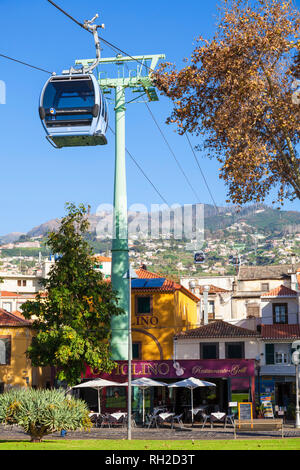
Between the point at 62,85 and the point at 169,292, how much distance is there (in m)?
27.8

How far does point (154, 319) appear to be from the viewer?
173 ft

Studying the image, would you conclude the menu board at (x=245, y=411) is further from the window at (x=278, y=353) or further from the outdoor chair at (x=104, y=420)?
the window at (x=278, y=353)

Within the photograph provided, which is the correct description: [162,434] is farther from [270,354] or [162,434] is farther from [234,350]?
[270,354]

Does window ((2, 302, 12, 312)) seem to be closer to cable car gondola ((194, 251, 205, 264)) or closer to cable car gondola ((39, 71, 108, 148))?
cable car gondola ((194, 251, 205, 264))

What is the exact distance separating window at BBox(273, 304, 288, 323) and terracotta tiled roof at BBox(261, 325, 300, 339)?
3.09 m

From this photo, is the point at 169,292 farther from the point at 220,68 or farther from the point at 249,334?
the point at 220,68

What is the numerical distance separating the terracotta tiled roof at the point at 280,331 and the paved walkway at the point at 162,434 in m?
11.8

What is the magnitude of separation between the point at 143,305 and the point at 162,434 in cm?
1717

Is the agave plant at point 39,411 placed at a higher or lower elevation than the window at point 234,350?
lower

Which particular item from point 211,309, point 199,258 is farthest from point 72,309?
point 199,258

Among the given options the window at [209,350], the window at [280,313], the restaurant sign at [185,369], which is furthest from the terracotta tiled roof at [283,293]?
the restaurant sign at [185,369]

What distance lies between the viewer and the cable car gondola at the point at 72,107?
27.3m

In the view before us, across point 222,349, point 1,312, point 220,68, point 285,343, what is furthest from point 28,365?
point 220,68

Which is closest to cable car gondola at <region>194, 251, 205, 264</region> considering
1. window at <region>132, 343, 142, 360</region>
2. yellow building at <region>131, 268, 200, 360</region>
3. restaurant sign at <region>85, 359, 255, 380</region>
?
yellow building at <region>131, 268, 200, 360</region>
